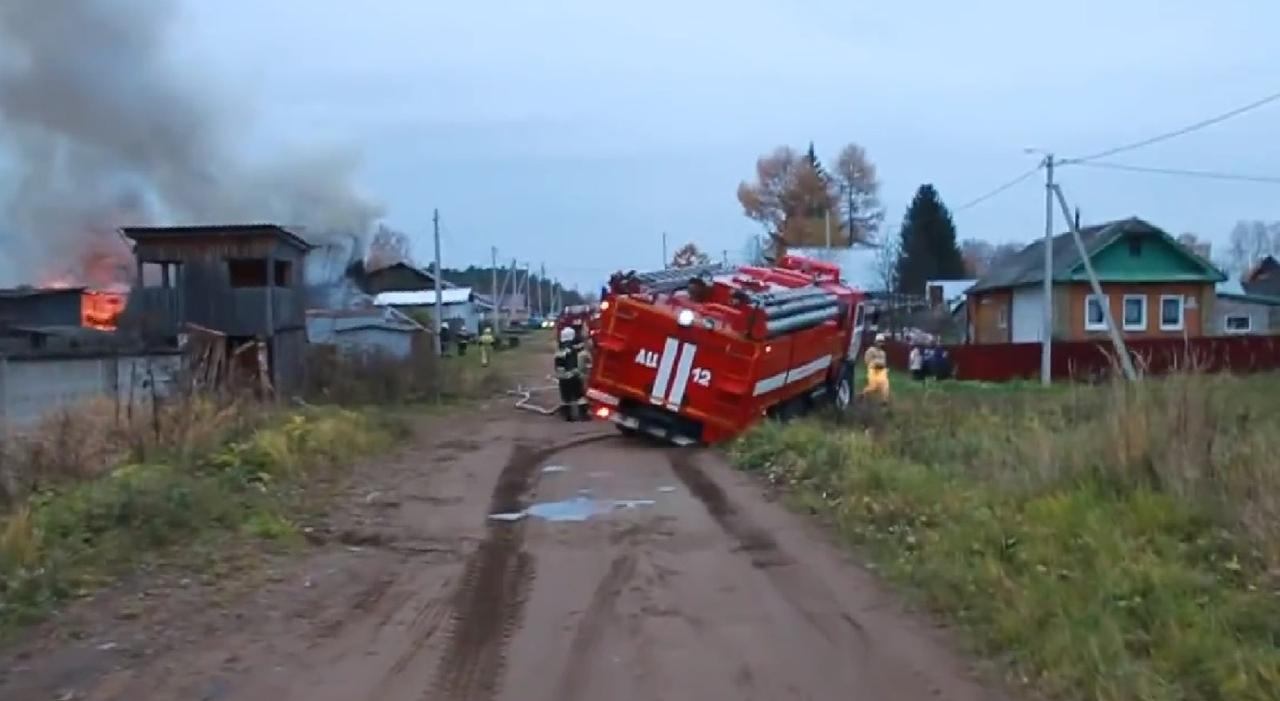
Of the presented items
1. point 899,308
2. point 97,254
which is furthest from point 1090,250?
point 97,254

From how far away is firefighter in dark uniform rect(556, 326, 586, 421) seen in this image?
86.8 feet

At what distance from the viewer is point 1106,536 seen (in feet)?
29.2

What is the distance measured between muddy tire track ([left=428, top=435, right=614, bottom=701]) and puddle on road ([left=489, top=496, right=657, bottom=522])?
0.86 ft

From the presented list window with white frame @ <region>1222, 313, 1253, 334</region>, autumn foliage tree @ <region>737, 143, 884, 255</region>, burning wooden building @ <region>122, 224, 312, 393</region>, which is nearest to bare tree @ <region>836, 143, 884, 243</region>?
autumn foliage tree @ <region>737, 143, 884, 255</region>

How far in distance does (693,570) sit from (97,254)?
38810mm

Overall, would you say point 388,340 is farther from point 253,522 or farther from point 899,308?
point 253,522

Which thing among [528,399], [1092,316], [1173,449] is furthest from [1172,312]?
[1173,449]

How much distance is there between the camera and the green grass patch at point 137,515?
8.79 meters

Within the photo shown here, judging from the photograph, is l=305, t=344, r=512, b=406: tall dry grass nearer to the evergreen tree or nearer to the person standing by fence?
the person standing by fence

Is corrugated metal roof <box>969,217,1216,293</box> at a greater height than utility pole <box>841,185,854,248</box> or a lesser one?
lesser

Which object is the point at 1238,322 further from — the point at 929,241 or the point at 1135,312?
the point at 929,241

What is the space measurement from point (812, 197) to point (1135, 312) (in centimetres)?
4038

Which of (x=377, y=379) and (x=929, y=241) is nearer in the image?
(x=377, y=379)

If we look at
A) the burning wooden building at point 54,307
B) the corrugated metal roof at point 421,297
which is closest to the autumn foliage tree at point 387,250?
the corrugated metal roof at point 421,297
